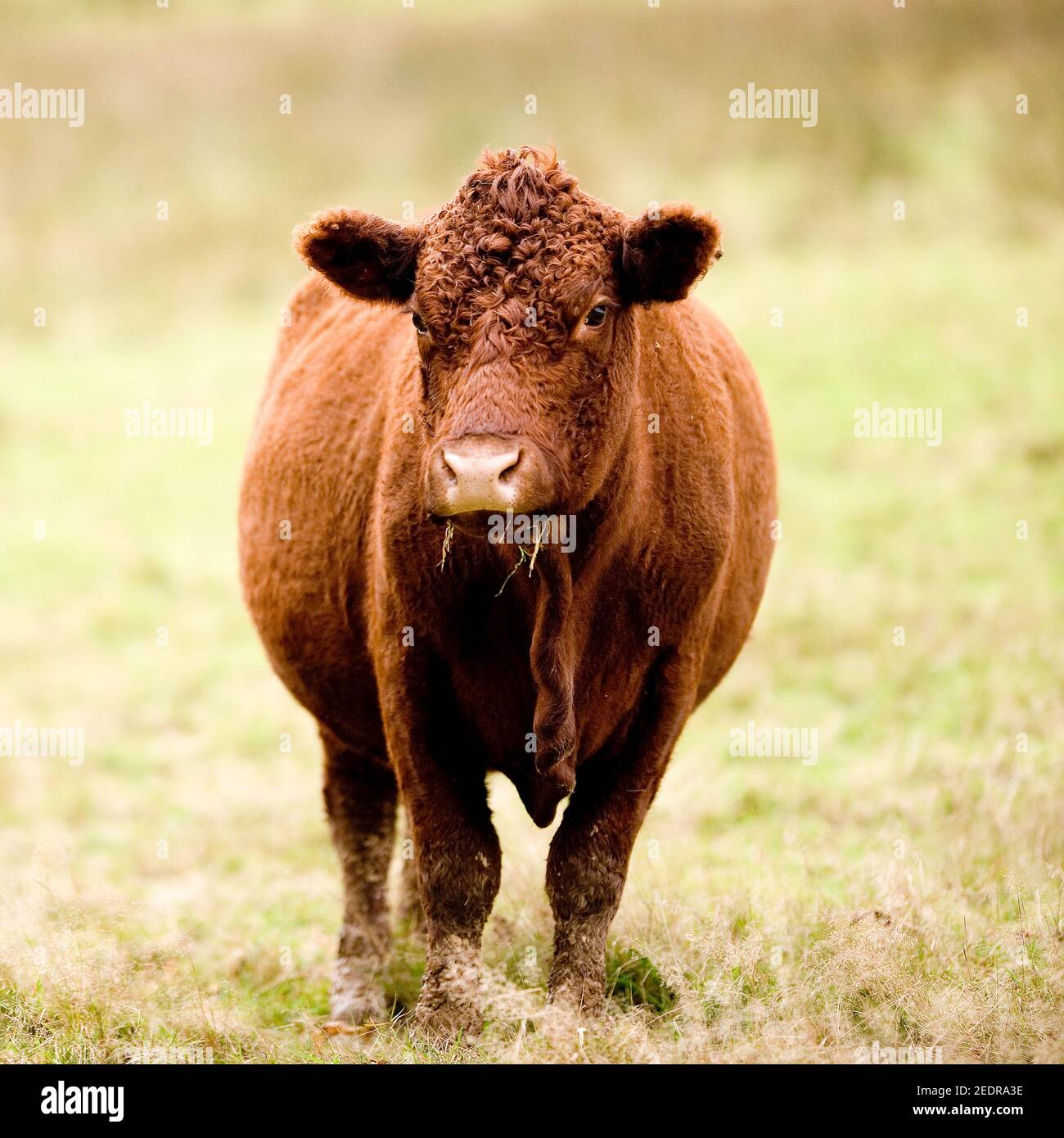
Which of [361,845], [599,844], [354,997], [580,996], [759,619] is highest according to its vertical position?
[759,619]

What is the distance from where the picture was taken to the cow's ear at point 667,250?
13.7 ft

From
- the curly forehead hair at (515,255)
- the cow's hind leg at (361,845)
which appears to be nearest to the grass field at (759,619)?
the cow's hind leg at (361,845)

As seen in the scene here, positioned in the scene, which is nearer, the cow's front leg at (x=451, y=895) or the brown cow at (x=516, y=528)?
the brown cow at (x=516, y=528)

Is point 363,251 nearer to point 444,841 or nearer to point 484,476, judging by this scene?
point 484,476

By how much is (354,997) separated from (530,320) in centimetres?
302

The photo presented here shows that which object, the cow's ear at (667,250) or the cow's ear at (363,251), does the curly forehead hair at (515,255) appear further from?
the cow's ear at (363,251)

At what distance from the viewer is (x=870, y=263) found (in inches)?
837

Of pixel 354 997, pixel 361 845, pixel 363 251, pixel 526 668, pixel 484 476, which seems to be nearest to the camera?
pixel 484 476

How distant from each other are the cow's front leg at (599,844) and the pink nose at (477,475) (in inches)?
48.6

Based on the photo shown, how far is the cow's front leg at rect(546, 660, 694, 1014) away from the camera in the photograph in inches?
187

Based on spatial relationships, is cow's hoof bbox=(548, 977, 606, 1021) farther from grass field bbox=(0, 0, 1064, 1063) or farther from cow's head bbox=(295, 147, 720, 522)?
cow's head bbox=(295, 147, 720, 522)

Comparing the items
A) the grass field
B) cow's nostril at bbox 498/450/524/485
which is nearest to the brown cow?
cow's nostril at bbox 498/450/524/485

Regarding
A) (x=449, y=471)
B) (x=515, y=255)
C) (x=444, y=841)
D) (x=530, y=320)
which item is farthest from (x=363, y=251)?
(x=444, y=841)

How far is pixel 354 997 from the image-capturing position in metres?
5.80
